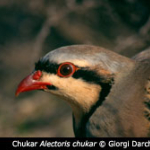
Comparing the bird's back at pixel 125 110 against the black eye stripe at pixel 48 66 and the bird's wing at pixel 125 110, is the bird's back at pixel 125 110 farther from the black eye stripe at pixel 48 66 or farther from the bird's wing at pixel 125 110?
the black eye stripe at pixel 48 66

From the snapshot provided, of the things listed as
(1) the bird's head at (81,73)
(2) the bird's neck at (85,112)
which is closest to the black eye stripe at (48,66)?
(1) the bird's head at (81,73)

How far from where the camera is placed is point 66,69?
3.32 m

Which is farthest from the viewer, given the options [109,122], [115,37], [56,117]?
[115,37]

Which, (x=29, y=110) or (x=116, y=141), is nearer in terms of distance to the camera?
(x=116, y=141)

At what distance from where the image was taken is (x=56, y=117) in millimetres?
6961

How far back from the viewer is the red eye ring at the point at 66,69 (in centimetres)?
332

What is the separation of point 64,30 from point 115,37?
3.52 ft

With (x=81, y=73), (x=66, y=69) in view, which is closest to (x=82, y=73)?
(x=81, y=73)

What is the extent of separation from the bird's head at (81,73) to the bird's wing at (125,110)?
10 centimetres

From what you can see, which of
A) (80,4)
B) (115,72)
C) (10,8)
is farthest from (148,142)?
(10,8)

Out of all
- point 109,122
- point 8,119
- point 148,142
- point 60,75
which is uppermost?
point 60,75

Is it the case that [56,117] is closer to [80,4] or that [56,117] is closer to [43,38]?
[43,38]

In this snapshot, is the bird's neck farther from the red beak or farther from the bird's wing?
the red beak

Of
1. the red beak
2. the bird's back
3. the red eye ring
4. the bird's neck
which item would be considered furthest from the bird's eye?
the bird's back
